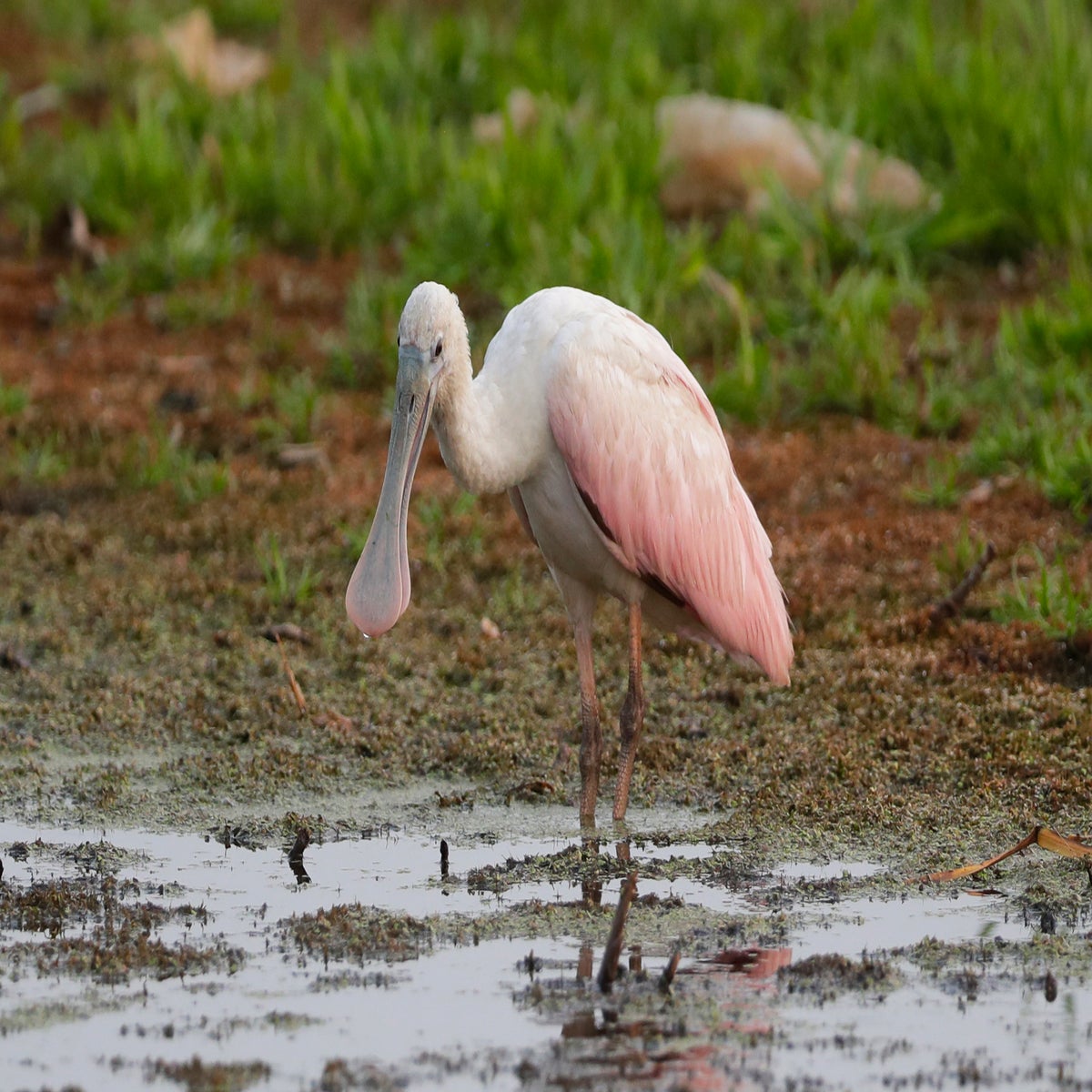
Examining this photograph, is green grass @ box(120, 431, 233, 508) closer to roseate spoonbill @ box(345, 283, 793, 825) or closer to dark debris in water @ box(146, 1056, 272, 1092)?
roseate spoonbill @ box(345, 283, 793, 825)


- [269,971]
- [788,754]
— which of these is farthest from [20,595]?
[269,971]

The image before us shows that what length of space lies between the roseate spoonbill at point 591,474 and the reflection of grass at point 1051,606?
974 millimetres

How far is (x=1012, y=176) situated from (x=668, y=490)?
4654 millimetres

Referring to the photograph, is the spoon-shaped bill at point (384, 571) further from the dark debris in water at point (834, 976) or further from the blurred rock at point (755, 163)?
the blurred rock at point (755, 163)

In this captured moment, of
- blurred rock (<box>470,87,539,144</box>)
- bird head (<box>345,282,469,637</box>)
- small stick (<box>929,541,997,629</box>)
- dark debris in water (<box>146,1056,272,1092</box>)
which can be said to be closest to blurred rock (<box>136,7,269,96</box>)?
blurred rock (<box>470,87,539,144</box>)

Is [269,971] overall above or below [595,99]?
below

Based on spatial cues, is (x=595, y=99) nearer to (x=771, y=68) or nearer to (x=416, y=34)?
(x=771, y=68)

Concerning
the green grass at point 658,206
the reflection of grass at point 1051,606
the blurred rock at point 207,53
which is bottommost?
the reflection of grass at point 1051,606

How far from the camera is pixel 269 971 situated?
4.21m

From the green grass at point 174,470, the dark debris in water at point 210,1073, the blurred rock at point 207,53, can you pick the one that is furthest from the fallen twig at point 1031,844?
the blurred rock at point 207,53

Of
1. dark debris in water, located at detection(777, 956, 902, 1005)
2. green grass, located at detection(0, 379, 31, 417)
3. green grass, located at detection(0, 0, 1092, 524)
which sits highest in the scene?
green grass, located at detection(0, 0, 1092, 524)

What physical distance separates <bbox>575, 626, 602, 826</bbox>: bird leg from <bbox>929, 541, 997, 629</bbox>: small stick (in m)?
1.43

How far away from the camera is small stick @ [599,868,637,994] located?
411cm

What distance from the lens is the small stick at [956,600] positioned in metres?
6.63
